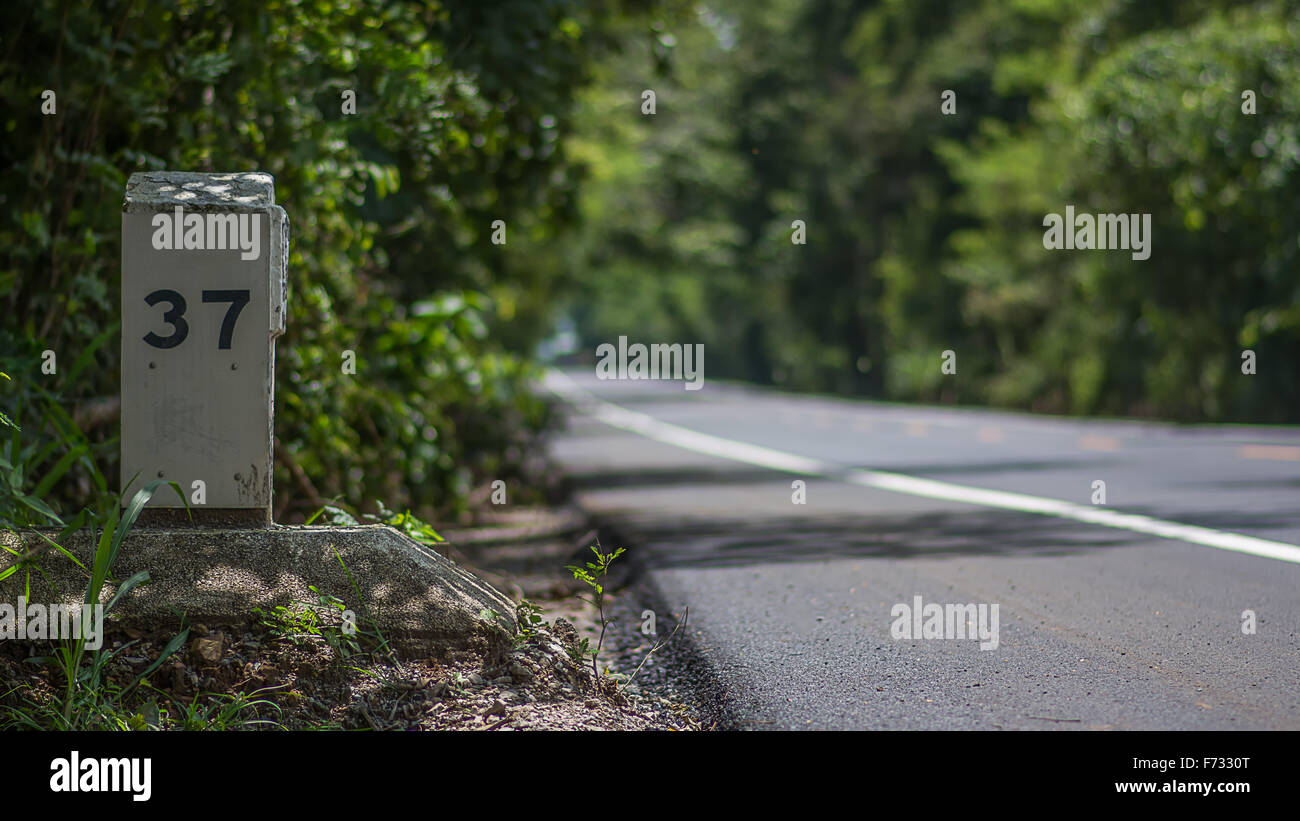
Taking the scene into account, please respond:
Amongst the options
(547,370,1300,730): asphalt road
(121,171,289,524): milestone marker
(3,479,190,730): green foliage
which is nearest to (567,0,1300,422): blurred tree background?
(547,370,1300,730): asphalt road

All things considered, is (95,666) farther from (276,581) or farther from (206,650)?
(276,581)

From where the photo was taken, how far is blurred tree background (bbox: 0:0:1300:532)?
21.0 ft

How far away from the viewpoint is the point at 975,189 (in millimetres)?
35500

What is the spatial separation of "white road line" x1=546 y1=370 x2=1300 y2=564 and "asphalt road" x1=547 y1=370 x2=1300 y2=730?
0.12ft

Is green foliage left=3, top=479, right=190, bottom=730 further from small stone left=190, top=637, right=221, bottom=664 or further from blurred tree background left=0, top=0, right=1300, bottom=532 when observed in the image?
blurred tree background left=0, top=0, right=1300, bottom=532

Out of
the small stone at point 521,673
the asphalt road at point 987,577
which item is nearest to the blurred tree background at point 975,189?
the asphalt road at point 987,577

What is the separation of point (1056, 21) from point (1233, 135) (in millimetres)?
14322

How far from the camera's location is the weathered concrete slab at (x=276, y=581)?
4363 millimetres

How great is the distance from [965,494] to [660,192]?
27.0 m

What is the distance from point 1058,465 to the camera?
1412 centimetres

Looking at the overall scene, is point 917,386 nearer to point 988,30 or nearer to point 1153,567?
point 988,30

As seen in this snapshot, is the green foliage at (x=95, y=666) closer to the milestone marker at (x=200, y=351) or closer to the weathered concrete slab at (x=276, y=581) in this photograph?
the weathered concrete slab at (x=276, y=581)

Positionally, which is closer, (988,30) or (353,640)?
(353,640)
